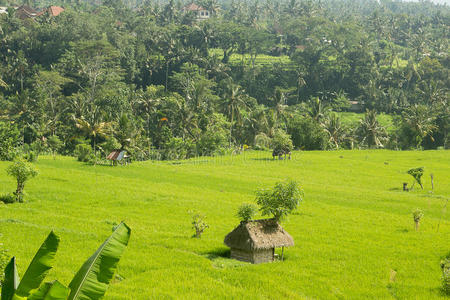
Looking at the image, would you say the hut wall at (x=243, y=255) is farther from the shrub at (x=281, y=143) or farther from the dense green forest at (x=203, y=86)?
the shrub at (x=281, y=143)

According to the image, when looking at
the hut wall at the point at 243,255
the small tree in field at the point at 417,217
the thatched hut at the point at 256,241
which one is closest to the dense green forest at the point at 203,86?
the small tree in field at the point at 417,217

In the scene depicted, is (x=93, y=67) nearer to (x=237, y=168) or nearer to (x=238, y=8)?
(x=237, y=168)

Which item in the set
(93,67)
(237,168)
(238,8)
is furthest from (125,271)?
(238,8)

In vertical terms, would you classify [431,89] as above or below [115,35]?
below

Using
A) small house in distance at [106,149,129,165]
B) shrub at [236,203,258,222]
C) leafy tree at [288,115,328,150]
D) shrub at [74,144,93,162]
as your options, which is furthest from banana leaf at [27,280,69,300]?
leafy tree at [288,115,328,150]

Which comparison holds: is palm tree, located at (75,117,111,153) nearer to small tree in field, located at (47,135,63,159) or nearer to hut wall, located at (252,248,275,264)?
small tree in field, located at (47,135,63,159)

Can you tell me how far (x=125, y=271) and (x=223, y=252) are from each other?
18.1 feet

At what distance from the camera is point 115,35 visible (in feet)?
322

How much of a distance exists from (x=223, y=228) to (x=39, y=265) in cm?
2145

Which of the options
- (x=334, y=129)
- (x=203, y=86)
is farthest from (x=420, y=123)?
(x=203, y=86)

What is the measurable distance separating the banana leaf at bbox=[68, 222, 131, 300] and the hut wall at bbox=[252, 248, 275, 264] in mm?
14948

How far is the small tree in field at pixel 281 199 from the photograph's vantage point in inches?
925

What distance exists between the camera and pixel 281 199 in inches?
930

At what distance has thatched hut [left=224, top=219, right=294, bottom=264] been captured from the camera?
22.2 metres
